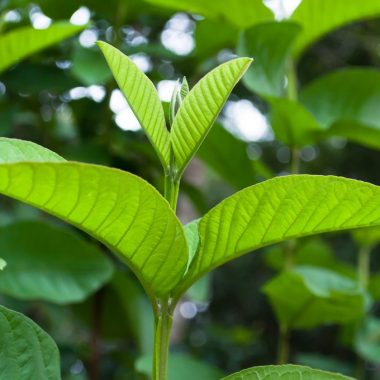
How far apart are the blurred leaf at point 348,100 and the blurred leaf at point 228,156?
169 mm

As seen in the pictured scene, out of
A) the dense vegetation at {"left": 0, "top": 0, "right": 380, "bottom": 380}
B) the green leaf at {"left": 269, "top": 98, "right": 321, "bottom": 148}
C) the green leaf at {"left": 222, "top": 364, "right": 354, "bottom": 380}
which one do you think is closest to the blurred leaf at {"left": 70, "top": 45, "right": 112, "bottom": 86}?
the dense vegetation at {"left": 0, "top": 0, "right": 380, "bottom": 380}

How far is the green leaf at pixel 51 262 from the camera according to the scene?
137 centimetres

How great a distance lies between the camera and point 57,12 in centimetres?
172

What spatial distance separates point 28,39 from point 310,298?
0.68m

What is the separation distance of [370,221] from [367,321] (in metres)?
1.06

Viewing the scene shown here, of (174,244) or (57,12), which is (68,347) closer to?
(57,12)

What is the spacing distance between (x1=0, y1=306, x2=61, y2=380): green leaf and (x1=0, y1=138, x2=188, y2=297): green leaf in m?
0.12

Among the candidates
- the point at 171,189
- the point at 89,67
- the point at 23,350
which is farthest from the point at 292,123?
the point at 23,350

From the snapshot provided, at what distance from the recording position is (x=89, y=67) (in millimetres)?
1500

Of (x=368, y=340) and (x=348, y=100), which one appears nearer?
(x=348, y=100)

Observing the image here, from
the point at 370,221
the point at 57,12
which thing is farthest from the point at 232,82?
the point at 57,12

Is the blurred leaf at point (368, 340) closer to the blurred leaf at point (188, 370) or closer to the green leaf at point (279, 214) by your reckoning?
the blurred leaf at point (188, 370)

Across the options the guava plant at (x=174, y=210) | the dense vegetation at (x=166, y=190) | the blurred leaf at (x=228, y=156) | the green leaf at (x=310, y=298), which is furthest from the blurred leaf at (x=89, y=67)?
the guava plant at (x=174, y=210)

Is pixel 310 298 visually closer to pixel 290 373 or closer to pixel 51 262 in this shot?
pixel 51 262
